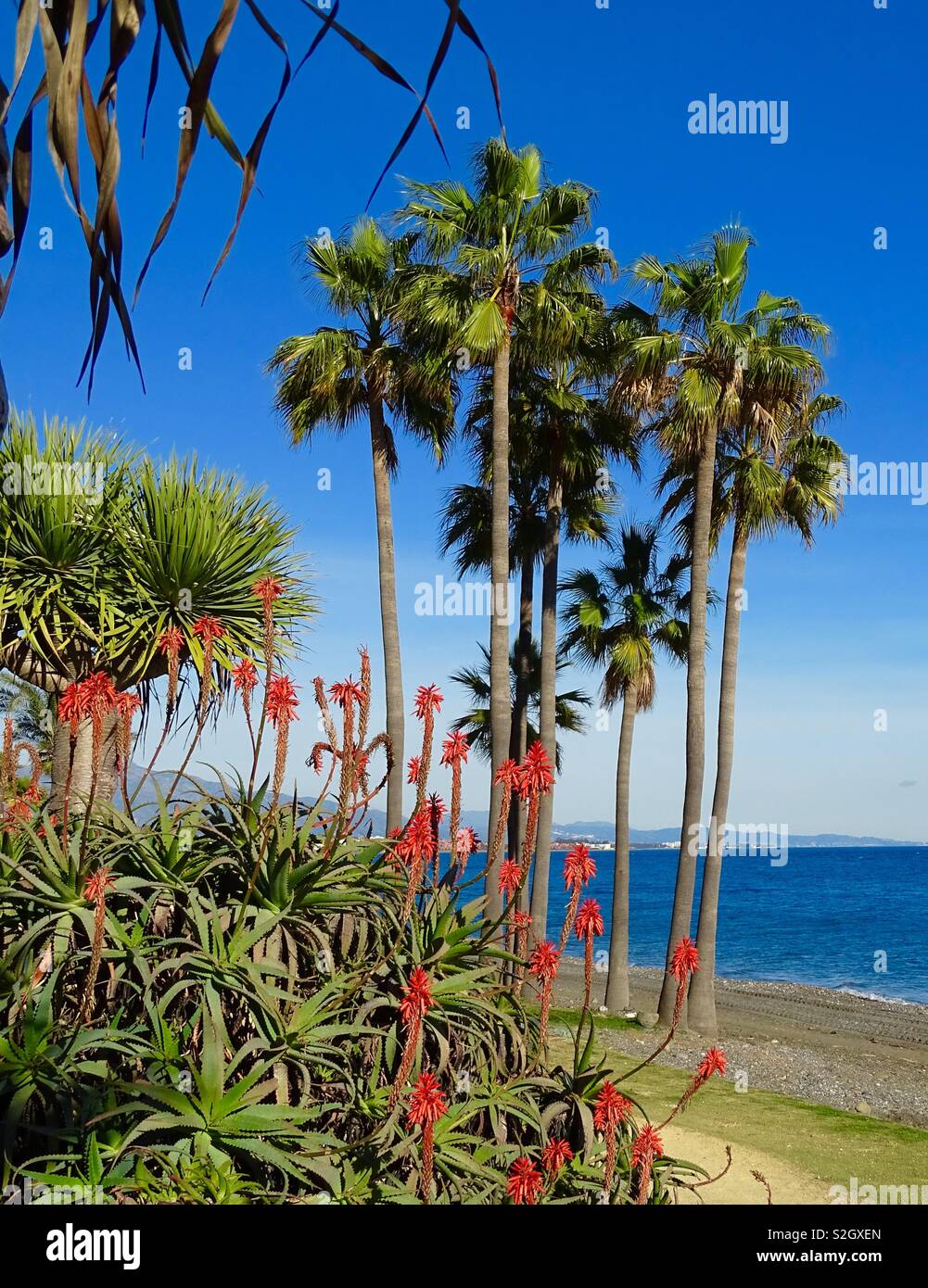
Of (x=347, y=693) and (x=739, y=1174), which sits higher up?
(x=347, y=693)

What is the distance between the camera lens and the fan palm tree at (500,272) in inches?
811

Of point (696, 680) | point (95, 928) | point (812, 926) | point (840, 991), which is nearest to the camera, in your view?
point (95, 928)

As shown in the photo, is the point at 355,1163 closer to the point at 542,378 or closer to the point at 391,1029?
the point at 391,1029

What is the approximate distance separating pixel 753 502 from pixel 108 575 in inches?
616

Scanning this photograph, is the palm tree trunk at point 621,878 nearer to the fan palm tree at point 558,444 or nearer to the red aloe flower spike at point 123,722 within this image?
the fan palm tree at point 558,444

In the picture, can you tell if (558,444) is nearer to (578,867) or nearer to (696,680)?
(696,680)

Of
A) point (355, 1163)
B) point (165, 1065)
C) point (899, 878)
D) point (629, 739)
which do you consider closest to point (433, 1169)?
point (355, 1163)

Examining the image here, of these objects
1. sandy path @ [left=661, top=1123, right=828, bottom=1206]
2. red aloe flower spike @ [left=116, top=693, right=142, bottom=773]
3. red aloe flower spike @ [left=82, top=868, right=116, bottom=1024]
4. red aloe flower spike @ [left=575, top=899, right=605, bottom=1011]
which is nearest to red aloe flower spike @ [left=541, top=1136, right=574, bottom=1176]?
red aloe flower spike @ [left=575, top=899, right=605, bottom=1011]

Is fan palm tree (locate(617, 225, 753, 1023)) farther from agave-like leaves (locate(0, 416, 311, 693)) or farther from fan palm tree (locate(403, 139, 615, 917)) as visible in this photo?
agave-like leaves (locate(0, 416, 311, 693))

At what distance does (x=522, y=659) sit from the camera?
27.4 m

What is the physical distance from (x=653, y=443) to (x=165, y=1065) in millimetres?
21177

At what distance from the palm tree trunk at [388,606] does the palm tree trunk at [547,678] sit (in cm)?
322

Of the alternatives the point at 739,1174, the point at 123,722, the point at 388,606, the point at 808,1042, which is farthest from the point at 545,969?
the point at 808,1042

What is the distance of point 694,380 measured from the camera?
857 inches
